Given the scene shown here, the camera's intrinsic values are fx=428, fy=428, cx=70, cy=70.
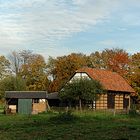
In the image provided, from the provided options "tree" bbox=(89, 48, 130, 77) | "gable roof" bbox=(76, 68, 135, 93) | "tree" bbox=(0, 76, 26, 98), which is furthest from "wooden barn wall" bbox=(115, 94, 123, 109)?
"tree" bbox=(0, 76, 26, 98)

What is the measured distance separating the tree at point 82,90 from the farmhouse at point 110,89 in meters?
3.23

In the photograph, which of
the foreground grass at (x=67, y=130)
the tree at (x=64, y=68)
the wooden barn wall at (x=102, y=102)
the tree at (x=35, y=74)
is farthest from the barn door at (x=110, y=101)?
the foreground grass at (x=67, y=130)

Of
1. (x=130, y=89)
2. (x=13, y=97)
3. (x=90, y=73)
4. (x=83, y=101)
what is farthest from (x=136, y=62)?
(x=13, y=97)

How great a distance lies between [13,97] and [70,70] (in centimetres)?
2872

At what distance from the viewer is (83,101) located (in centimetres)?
6419

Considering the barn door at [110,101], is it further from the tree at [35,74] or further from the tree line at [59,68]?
the tree at [35,74]

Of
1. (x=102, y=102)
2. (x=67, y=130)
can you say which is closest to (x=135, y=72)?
(x=102, y=102)

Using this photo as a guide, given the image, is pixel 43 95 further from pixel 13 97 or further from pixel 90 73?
pixel 90 73

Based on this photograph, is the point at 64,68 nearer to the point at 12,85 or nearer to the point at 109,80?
the point at 12,85

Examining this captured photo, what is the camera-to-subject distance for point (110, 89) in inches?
2655

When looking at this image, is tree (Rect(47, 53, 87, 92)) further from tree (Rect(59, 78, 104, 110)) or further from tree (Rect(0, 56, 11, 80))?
tree (Rect(59, 78, 104, 110))

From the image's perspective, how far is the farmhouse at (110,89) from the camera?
6625 cm

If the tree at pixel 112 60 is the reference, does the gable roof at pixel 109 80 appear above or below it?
below

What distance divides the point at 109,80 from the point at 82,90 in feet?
40.7
